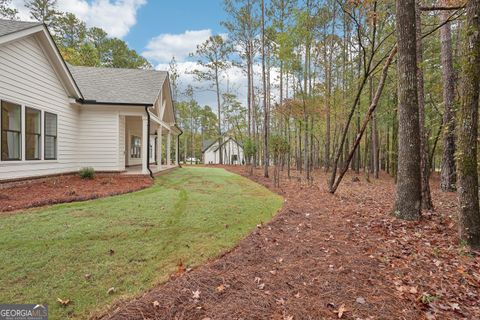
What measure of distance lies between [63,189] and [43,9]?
63.6 feet

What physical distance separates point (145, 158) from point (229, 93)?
17986 millimetres

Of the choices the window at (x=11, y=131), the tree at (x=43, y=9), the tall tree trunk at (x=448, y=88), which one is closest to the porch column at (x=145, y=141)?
the window at (x=11, y=131)

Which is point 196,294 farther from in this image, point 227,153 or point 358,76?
point 227,153

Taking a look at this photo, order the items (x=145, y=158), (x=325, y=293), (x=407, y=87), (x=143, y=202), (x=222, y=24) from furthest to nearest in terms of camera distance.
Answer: (x=222, y=24) → (x=145, y=158) → (x=143, y=202) → (x=407, y=87) → (x=325, y=293)

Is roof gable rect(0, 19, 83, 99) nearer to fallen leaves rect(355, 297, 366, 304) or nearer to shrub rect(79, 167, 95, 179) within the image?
shrub rect(79, 167, 95, 179)

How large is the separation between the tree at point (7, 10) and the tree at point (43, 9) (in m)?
1.00

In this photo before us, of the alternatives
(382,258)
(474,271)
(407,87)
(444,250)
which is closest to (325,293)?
(382,258)

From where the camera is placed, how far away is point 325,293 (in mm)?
2324

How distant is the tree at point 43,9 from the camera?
56.7 ft

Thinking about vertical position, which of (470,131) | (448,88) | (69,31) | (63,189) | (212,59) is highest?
(69,31)

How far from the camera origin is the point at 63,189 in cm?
697

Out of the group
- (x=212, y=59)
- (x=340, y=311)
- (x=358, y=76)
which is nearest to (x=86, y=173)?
(x=340, y=311)

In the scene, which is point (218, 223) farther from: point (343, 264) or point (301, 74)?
point (301, 74)

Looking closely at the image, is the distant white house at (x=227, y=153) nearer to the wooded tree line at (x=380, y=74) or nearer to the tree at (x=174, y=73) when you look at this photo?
the tree at (x=174, y=73)
